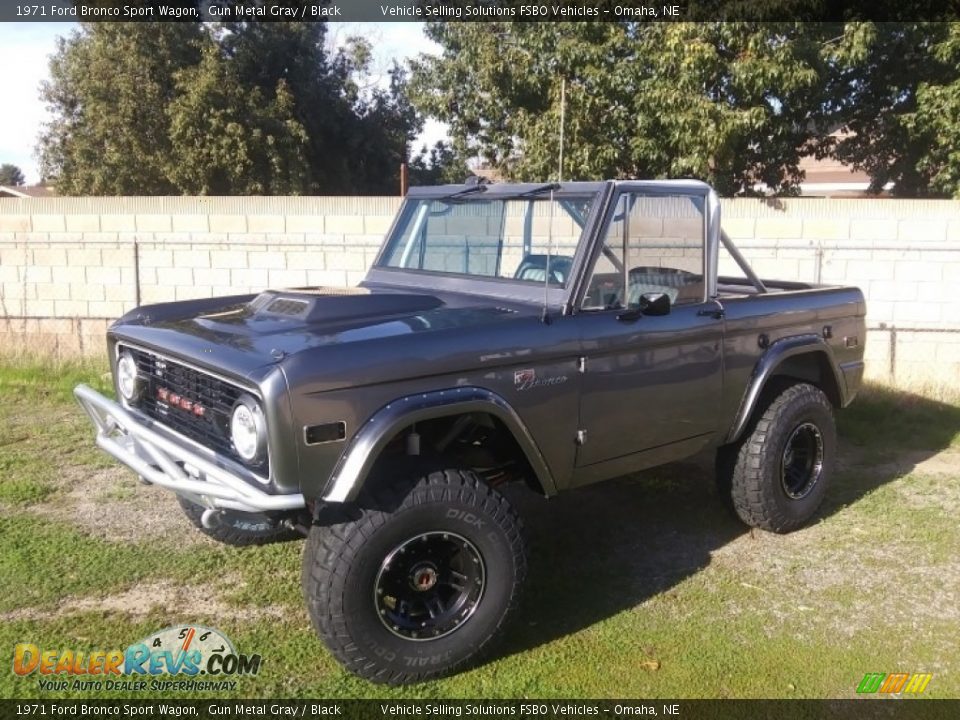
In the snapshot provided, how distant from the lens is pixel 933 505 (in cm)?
516

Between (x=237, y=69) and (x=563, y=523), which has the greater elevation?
(x=237, y=69)

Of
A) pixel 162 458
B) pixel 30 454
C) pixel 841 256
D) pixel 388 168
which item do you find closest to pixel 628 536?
pixel 162 458

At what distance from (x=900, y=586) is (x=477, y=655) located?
7.21 ft

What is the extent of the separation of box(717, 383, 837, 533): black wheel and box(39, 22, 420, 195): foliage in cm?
1750

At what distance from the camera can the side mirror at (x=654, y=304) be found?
374 cm

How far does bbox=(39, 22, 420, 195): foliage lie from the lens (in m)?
20.0

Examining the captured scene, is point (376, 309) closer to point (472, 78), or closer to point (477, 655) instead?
point (477, 655)

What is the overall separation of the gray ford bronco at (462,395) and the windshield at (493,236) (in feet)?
0.04

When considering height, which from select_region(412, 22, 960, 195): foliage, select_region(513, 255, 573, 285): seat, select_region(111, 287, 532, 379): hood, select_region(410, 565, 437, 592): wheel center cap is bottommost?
select_region(410, 565, 437, 592): wheel center cap

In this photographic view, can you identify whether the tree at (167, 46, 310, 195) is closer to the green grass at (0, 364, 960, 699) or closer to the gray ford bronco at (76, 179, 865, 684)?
the green grass at (0, 364, 960, 699)

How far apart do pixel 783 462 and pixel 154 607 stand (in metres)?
3.35

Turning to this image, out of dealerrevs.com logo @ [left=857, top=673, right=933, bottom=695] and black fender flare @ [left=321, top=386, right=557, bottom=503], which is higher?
black fender flare @ [left=321, top=386, right=557, bottom=503]

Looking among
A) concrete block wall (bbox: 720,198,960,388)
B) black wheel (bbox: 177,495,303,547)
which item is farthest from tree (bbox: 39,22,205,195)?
black wheel (bbox: 177,495,303,547)

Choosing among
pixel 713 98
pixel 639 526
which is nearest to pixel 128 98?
Answer: pixel 713 98
